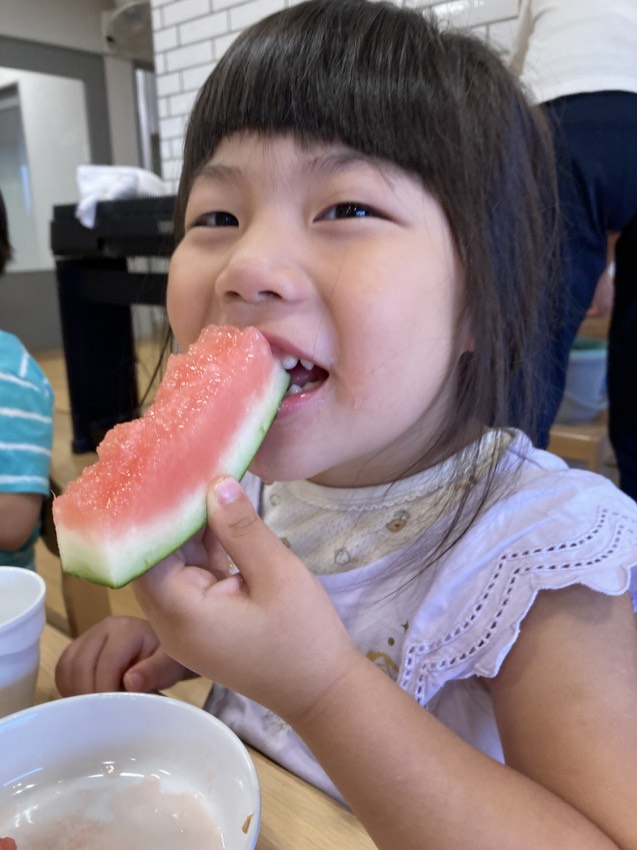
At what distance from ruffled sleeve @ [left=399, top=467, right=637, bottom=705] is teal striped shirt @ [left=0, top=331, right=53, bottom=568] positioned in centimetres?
80

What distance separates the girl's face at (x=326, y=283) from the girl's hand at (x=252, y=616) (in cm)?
16

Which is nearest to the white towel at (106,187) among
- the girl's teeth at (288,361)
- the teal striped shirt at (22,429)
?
the teal striped shirt at (22,429)

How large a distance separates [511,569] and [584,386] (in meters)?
1.92

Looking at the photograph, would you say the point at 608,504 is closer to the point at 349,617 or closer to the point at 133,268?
the point at 349,617

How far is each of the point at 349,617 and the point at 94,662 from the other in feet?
0.99

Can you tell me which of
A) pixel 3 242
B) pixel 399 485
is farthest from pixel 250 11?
pixel 399 485

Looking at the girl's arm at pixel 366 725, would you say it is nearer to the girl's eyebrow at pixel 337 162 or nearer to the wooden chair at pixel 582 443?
the girl's eyebrow at pixel 337 162

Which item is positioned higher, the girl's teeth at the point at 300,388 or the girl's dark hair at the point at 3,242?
the girl's dark hair at the point at 3,242

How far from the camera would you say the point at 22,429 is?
1256mm

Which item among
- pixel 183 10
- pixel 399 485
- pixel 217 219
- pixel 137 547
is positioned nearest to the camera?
pixel 137 547

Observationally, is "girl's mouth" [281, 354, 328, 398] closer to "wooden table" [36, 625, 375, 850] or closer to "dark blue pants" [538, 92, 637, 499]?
"wooden table" [36, 625, 375, 850]

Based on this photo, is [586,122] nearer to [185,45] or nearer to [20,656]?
[20,656]

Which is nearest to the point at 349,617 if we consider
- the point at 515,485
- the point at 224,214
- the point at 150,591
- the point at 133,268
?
the point at 515,485

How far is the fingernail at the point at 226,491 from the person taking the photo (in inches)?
19.5
